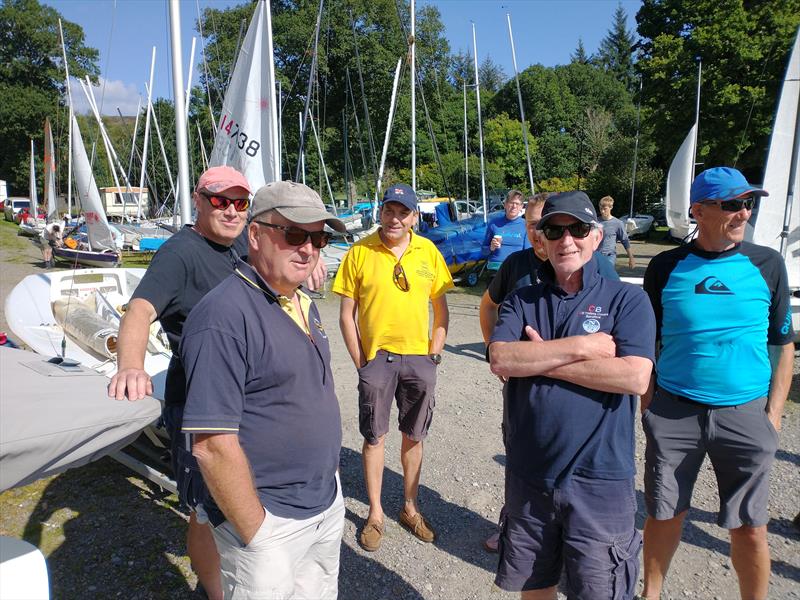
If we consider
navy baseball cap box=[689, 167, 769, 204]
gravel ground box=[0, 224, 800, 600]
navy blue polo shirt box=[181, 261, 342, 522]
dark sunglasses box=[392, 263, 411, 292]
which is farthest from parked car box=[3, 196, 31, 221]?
navy baseball cap box=[689, 167, 769, 204]

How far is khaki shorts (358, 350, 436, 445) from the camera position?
10.6ft

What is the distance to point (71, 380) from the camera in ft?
8.70

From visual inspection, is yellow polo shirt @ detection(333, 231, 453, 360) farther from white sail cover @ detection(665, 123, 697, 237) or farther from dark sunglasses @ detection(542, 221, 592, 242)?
white sail cover @ detection(665, 123, 697, 237)

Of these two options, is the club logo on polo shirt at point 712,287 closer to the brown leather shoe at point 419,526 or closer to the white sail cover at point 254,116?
the brown leather shoe at point 419,526

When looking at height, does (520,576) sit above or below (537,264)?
below

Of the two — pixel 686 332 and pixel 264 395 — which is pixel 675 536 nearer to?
pixel 686 332

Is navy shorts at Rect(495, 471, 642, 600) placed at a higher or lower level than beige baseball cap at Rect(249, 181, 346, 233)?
lower

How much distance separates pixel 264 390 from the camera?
5.33ft

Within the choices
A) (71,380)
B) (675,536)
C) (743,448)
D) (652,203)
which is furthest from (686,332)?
(652,203)

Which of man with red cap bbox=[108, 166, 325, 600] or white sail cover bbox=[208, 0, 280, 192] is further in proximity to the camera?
white sail cover bbox=[208, 0, 280, 192]

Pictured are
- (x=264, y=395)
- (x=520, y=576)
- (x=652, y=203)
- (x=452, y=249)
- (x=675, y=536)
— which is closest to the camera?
(x=264, y=395)

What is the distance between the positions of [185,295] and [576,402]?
5.53 feet

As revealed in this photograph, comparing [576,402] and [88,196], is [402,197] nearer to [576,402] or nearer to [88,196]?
[576,402]

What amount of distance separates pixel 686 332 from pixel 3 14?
188ft
